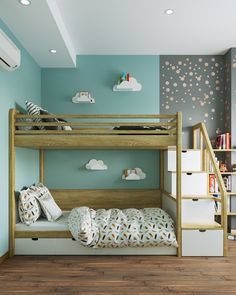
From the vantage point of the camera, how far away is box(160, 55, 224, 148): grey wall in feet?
14.1

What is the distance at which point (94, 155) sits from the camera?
427cm

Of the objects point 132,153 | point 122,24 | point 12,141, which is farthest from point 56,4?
point 132,153

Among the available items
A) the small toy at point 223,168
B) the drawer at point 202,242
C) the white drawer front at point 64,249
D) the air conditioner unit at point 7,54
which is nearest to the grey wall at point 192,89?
the small toy at point 223,168

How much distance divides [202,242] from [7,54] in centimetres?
259

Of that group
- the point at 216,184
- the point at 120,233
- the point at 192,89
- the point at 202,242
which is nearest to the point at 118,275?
the point at 120,233

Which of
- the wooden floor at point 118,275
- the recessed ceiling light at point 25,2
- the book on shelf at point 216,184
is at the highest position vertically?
the recessed ceiling light at point 25,2

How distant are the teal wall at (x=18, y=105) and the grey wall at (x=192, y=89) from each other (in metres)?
1.80

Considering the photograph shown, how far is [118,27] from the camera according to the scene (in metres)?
3.44

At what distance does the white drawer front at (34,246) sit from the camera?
315 cm

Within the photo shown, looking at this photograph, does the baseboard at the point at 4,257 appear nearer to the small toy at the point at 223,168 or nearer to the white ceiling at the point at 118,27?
the white ceiling at the point at 118,27

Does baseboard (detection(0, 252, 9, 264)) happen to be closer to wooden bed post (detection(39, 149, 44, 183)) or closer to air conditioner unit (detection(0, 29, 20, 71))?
wooden bed post (detection(39, 149, 44, 183))

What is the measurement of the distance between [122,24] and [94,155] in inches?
71.0

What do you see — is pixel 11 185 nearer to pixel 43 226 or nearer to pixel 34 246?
pixel 43 226

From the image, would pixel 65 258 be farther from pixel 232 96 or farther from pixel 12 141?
pixel 232 96
